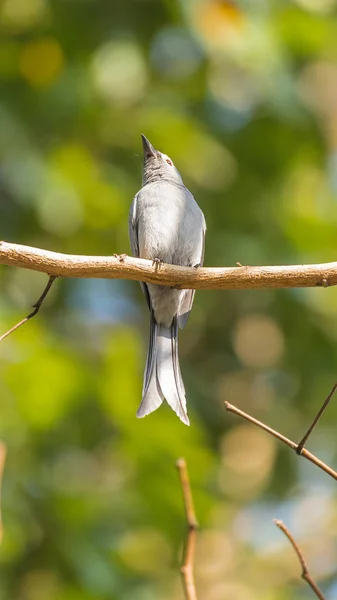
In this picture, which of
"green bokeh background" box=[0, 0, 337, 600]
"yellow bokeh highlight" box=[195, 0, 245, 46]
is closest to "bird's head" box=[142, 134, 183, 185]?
"green bokeh background" box=[0, 0, 337, 600]

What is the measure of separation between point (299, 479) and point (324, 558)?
0.78m

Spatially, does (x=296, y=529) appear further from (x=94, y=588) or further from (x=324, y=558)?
(x=94, y=588)

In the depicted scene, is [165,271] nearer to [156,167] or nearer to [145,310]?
[156,167]

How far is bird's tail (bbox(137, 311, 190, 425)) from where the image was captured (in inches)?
138

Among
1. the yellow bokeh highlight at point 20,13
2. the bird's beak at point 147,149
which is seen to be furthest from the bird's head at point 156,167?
the yellow bokeh highlight at point 20,13

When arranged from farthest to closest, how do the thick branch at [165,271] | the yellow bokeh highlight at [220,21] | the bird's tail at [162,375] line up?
the yellow bokeh highlight at [220,21]
the bird's tail at [162,375]
the thick branch at [165,271]

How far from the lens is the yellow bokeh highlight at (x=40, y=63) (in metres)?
6.46

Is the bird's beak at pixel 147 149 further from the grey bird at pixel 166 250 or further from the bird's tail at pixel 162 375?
the bird's tail at pixel 162 375

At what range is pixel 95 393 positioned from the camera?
5.60 metres

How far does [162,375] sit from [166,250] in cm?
72

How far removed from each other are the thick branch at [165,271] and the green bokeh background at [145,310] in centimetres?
210

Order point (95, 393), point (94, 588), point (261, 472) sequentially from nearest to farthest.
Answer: point (94, 588)
point (95, 393)
point (261, 472)

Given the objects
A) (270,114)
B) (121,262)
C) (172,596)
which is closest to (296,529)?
(172,596)

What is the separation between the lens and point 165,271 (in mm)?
3193
